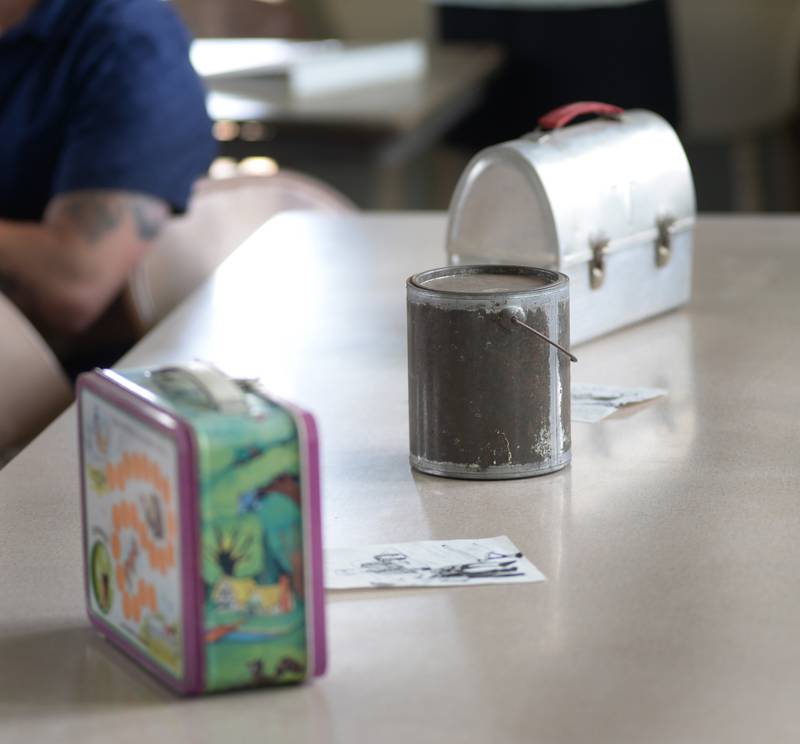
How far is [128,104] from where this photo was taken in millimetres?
1963

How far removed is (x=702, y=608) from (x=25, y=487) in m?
0.47

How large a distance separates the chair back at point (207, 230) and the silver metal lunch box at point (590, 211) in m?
0.68

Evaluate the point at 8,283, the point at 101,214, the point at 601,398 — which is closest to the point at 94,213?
the point at 101,214

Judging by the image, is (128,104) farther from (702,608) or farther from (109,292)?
(702,608)

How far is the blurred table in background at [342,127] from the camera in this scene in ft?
9.96

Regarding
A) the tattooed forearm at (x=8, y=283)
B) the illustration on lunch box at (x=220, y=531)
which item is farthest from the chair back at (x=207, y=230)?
the illustration on lunch box at (x=220, y=531)

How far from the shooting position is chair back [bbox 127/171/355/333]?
6.16 feet

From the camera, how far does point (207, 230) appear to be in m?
1.98

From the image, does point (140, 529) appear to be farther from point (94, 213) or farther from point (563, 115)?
point (94, 213)

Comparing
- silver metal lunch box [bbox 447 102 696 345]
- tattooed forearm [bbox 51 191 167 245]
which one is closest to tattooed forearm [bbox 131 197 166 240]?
tattooed forearm [bbox 51 191 167 245]

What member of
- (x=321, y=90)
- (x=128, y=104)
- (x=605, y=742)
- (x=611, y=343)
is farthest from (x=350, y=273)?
(x=321, y=90)

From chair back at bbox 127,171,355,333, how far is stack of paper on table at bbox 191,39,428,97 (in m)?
1.18

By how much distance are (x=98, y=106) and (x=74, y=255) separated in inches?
8.6

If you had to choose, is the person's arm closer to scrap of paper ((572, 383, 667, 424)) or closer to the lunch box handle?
scrap of paper ((572, 383, 667, 424))
